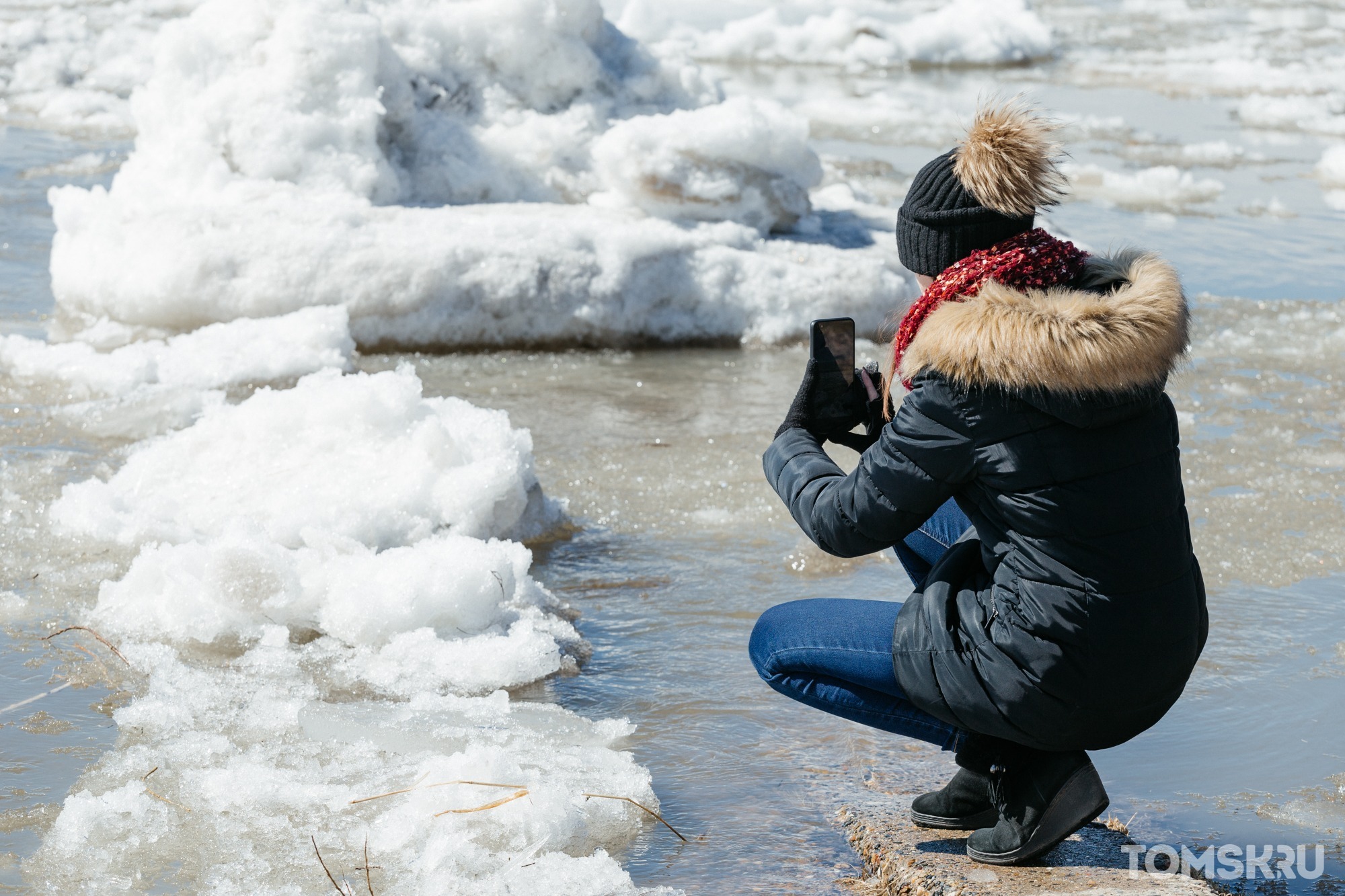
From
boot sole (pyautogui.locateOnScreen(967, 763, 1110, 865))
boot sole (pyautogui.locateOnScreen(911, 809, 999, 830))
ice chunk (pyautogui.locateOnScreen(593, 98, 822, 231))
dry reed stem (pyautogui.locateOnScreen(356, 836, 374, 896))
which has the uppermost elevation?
ice chunk (pyautogui.locateOnScreen(593, 98, 822, 231))

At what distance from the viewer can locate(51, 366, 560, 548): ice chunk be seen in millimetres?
3736

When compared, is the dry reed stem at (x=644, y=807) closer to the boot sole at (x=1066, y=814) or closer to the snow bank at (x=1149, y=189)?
the boot sole at (x=1066, y=814)

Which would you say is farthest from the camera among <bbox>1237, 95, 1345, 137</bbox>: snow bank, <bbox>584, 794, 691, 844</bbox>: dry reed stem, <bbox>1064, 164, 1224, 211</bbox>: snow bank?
<bbox>1237, 95, 1345, 137</bbox>: snow bank

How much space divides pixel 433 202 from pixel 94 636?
4000 mm

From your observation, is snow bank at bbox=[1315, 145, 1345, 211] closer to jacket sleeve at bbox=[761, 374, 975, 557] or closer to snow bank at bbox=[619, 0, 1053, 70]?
snow bank at bbox=[619, 0, 1053, 70]

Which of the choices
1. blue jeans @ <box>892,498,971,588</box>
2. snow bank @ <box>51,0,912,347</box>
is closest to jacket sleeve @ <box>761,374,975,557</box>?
blue jeans @ <box>892,498,971,588</box>

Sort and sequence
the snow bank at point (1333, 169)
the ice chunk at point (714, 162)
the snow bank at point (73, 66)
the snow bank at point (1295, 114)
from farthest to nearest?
the snow bank at point (1295, 114) < the snow bank at point (73, 66) < the snow bank at point (1333, 169) < the ice chunk at point (714, 162)

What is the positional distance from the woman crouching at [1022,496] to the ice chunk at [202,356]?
3491mm

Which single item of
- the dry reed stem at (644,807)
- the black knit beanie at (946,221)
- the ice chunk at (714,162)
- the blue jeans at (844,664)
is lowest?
the dry reed stem at (644,807)

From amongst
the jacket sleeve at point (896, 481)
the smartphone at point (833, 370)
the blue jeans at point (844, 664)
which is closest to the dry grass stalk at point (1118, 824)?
the blue jeans at point (844, 664)

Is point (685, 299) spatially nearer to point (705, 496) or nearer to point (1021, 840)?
point (705, 496)

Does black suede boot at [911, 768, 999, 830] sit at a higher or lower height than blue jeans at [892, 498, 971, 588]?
lower

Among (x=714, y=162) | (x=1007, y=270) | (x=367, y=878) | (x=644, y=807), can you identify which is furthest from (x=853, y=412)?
(x=714, y=162)

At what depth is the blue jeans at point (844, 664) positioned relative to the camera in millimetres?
2352
